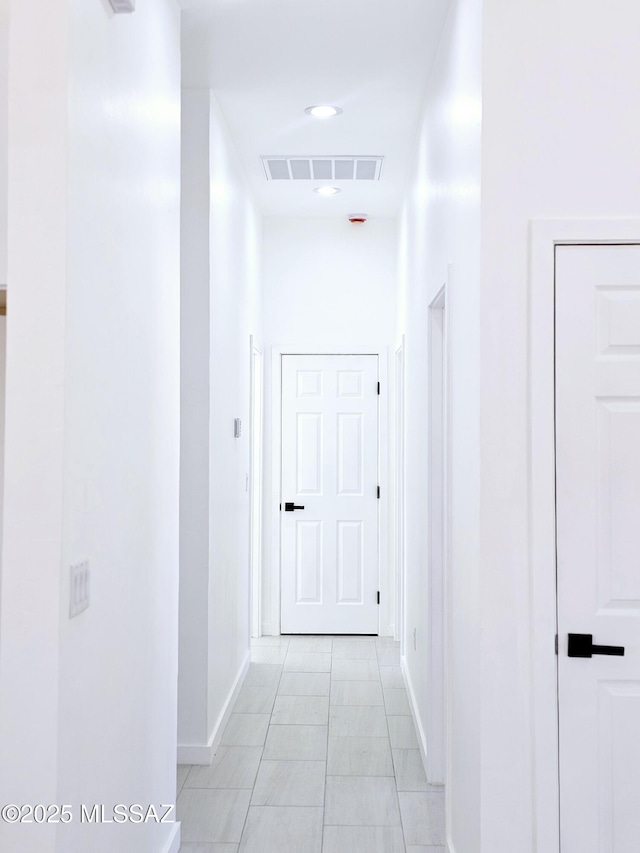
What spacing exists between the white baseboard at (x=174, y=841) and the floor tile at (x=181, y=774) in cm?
47

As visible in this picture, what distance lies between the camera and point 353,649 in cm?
540

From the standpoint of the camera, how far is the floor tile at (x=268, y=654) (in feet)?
16.8

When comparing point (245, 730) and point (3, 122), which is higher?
point (3, 122)

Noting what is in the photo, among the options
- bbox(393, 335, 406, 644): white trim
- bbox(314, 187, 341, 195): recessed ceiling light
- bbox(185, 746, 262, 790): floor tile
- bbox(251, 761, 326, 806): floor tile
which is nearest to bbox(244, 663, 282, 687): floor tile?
bbox(393, 335, 406, 644): white trim

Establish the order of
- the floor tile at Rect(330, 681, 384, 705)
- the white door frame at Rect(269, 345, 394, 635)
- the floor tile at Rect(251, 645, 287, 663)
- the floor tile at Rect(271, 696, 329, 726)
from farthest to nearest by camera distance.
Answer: the white door frame at Rect(269, 345, 394, 635) < the floor tile at Rect(251, 645, 287, 663) < the floor tile at Rect(330, 681, 384, 705) < the floor tile at Rect(271, 696, 329, 726)

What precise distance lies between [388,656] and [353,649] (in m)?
0.29

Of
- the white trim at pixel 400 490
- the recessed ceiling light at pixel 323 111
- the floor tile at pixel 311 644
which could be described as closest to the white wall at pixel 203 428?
the recessed ceiling light at pixel 323 111

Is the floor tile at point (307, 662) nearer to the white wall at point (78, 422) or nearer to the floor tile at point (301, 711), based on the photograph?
the floor tile at point (301, 711)

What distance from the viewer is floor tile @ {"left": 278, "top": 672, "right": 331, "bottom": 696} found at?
14.6 feet

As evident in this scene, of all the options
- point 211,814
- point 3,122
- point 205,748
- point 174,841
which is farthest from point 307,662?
point 3,122

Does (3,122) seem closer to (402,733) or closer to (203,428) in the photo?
(203,428)

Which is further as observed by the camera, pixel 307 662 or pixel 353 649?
pixel 353 649

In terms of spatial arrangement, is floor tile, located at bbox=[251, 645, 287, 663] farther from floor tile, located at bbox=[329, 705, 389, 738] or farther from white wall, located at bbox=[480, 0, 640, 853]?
white wall, located at bbox=[480, 0, 640, 853]

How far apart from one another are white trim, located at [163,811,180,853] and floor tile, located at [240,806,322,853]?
21 cm
